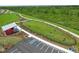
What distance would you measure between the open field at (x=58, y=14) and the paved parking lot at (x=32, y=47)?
0.74 ft

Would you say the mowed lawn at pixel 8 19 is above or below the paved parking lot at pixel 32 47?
above

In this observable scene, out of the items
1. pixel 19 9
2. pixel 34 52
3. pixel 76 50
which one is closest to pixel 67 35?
pixel 76 50

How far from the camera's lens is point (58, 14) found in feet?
8.52

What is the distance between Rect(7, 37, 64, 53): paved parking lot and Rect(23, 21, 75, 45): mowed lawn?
0.08m

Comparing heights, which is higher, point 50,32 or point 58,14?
point 58,14

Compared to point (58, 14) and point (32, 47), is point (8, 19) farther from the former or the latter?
point (58, 14)

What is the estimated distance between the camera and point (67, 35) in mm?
2557

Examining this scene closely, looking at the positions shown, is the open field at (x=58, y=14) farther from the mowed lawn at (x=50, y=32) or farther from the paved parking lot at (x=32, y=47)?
the paved parking lot at (x=32, y=47)

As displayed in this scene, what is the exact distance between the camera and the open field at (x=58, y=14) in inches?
101

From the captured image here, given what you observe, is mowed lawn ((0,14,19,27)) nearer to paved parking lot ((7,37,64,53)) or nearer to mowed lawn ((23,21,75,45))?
mowed lawn ((23,21,75,45))

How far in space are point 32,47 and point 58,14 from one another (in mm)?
388

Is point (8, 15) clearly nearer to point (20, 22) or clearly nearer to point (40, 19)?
point (20, 22)

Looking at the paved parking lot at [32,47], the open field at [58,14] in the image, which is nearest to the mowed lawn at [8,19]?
the open field at [58,14]

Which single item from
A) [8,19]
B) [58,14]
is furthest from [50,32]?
[8,19]
